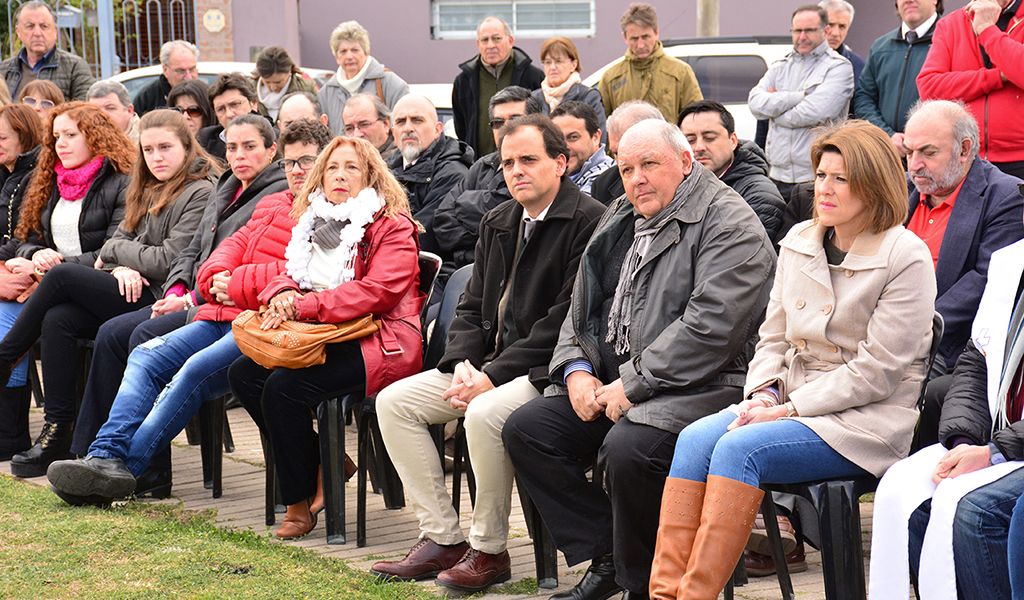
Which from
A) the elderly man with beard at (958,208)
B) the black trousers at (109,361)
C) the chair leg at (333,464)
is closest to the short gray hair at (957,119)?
the elderly man with beard at (958,208)

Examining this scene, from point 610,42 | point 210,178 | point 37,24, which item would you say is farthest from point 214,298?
point 610,42

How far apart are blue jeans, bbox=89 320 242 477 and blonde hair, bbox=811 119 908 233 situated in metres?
2.94

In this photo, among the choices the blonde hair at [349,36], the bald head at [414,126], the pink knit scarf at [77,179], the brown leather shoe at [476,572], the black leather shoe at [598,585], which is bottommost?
the brown leather shoe at [476,572]

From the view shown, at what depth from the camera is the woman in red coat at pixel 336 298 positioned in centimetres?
541

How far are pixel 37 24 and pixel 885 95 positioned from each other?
6772mm

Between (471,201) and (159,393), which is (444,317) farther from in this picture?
(159,393)

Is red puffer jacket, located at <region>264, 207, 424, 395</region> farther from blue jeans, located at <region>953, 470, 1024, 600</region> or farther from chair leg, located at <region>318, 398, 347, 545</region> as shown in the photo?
blue jeans, located at <region>953, 470, 1024, 600</region>

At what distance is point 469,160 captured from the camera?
7262 millimetres

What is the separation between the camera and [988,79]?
6223mm

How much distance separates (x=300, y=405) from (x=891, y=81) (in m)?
3.95

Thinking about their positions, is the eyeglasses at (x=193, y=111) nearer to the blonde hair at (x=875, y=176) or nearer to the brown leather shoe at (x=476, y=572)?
the brown leather shoe at (x=476, y=572)

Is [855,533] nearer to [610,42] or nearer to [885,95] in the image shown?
[885,95]

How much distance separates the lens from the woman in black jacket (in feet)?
23.1

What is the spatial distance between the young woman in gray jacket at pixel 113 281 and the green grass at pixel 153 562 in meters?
0.96
